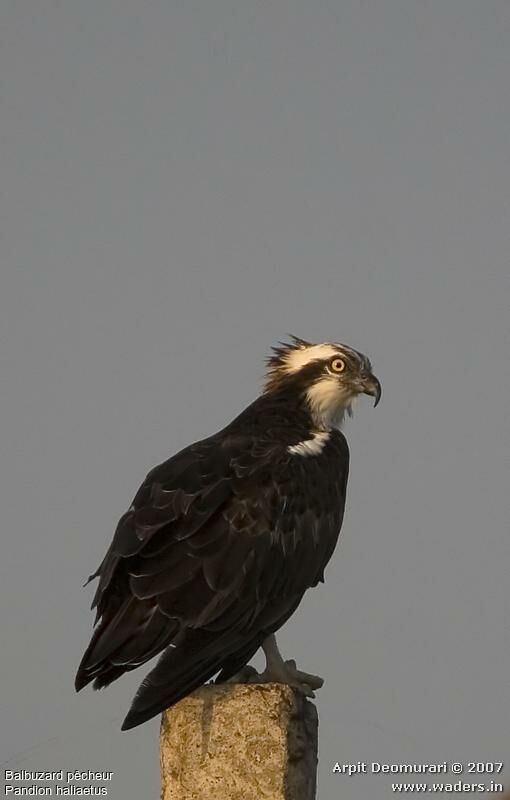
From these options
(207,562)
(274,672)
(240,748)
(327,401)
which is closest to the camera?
(240,748)

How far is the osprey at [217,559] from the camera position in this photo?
8.64 metres

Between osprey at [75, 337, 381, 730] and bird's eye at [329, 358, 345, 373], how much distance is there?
0.99 m

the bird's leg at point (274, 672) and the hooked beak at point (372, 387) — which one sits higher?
the hooked beak at point (372, 387)

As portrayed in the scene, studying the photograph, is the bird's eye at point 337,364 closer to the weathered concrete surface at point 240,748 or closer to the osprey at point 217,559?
the osprey at point 217,559

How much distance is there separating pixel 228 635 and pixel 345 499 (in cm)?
234

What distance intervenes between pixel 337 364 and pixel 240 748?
5.25 metres

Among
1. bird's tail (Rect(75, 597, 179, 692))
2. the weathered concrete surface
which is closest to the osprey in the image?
bird's tail (Rect(75, 597, 179, 692))

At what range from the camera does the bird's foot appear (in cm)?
952

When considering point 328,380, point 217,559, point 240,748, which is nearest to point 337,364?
point 328,380

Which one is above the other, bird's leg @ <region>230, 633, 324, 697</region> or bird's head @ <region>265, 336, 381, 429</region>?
bird's head @ <region>265, 336, 381, 429</region>

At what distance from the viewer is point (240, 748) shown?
7629 mm

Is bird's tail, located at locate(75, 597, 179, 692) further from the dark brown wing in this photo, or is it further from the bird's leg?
the bird's leg

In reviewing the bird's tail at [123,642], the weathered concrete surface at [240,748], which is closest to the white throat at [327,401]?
the bird's tail at [123,642]

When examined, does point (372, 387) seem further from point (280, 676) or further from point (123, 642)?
point (123, 642)
